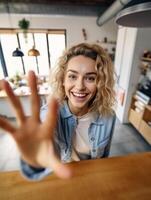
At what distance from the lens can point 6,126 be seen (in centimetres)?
24

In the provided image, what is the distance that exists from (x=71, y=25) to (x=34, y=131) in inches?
178

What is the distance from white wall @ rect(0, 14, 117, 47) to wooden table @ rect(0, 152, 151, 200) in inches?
154

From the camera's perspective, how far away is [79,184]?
0.54m

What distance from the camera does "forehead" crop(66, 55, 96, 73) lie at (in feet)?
2.14

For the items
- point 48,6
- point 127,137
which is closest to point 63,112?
point 127,137

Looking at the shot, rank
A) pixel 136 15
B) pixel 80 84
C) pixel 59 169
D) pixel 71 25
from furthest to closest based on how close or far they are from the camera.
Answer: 1. pixel 71 25
2. pixel 80 84
3. pixel 136 15
4. pixel 59 169

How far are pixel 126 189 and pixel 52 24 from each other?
4.46 meters

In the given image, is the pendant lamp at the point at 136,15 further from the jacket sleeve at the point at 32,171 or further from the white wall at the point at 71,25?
the white wall at the point at 71,25

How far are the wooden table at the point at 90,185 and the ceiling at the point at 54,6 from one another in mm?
3474

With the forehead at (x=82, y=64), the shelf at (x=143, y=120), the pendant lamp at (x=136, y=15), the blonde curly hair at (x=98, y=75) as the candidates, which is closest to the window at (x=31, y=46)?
the shelf at (x=143, y=120)

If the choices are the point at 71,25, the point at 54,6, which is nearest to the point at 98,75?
the point at 54,6

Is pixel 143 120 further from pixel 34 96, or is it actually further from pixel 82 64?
pixel 34 96

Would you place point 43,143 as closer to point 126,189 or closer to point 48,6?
point 126,189

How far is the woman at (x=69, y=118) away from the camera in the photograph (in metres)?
0.25
